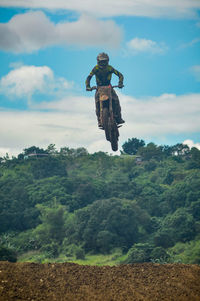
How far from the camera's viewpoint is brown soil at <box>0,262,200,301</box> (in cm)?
1516

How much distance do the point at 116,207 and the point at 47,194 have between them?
1357 centimetres

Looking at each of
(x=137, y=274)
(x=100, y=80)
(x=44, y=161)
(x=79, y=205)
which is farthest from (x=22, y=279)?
(x=44, y=161)

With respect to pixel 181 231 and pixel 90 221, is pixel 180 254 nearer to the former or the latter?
pixel 181 231

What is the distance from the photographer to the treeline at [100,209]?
161ft

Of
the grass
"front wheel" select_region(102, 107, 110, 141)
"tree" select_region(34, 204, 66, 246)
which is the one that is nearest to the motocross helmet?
"front wheel" select_region(102, 107, 110, 141)

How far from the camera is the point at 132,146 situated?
347 ft

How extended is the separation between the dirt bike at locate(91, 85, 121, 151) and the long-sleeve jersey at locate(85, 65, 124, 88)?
0.42m

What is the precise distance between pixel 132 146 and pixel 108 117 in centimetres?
8769

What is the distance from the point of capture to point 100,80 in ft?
61.6

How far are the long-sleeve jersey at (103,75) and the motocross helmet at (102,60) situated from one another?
14 cm

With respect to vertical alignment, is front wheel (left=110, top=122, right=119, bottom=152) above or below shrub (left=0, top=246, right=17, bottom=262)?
above

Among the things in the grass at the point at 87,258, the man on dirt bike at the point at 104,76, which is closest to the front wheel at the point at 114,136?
the man on dirt bike at the point at 104,76

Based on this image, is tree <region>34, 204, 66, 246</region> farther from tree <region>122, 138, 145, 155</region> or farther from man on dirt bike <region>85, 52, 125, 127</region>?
tree <region>122, 138, 145, 155</region>

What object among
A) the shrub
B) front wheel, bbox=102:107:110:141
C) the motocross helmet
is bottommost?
the shrub
